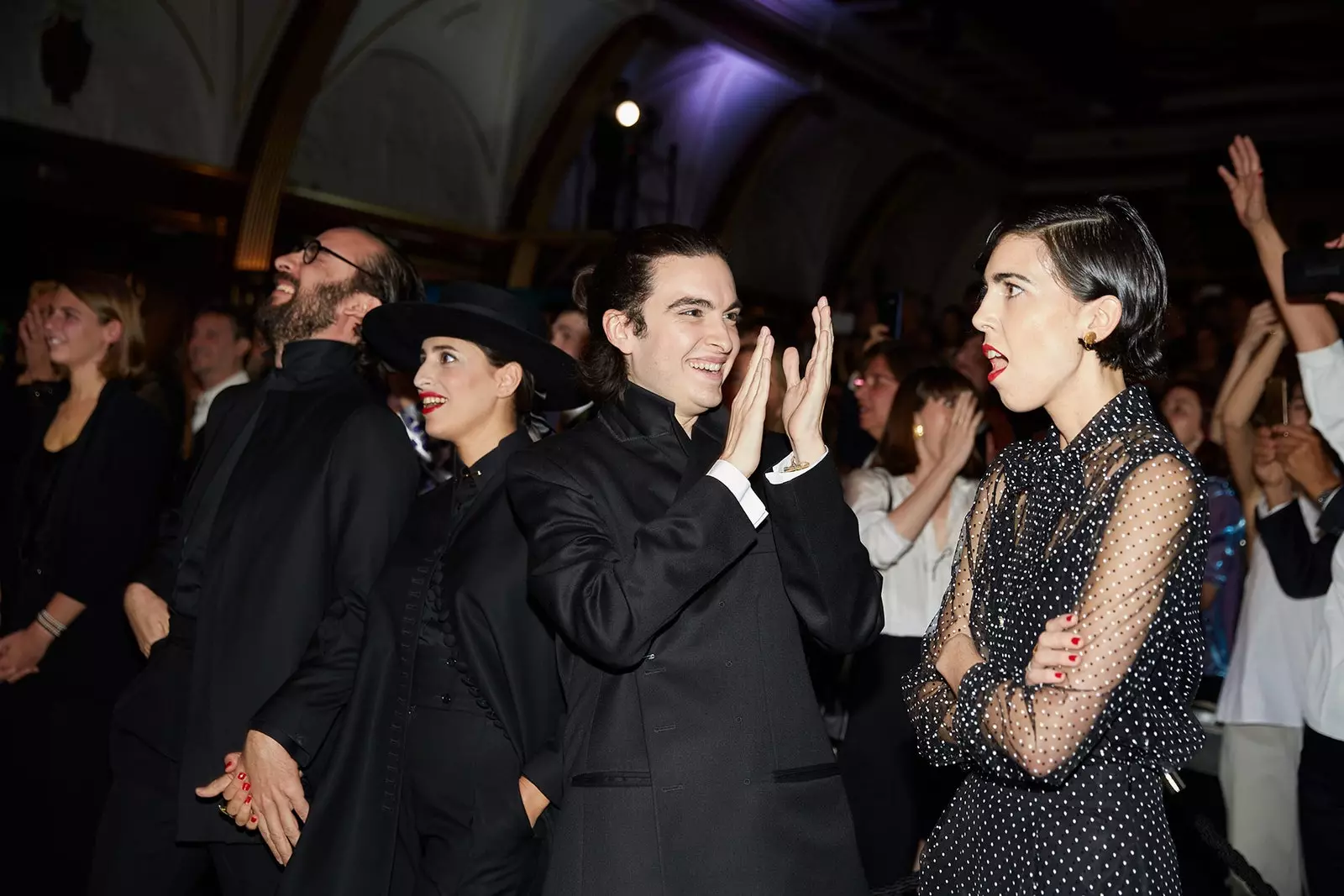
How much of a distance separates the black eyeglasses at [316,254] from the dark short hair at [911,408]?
1.77 meters

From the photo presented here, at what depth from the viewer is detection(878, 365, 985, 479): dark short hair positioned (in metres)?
4.08

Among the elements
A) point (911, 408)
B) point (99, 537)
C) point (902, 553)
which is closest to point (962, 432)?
point (911, 408)

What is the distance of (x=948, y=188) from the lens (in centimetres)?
1580

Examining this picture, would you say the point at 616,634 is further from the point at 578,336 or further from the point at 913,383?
Answer: the point at 578,336

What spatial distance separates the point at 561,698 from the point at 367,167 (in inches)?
274

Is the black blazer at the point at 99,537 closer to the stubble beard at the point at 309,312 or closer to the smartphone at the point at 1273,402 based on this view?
the stubble beard at the point at 309,312

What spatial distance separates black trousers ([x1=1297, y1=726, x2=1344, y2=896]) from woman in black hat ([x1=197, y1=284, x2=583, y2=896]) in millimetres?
1749

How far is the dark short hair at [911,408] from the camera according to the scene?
13.4 feet

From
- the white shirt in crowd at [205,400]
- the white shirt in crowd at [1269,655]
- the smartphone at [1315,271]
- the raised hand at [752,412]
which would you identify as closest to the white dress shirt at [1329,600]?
the smartphone at [1315,271]

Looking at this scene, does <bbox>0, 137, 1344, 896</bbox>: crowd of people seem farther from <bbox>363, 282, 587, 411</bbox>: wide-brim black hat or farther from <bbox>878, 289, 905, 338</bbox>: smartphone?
<bbox>878, 289, 905, 338</bbox>: smartphone

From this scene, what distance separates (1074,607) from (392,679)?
1.54 metres

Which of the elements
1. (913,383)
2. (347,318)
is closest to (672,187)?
(913,383)

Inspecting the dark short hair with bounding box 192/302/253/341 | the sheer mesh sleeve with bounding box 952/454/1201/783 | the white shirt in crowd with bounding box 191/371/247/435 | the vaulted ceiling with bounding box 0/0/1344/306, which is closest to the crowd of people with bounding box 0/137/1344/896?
the sheer mesh sleeve with bounding box 952/454/1201/783

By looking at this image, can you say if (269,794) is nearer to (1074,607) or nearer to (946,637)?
(946,637)
